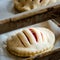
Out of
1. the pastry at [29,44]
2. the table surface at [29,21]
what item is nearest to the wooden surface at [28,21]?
the table surface at [29,21]

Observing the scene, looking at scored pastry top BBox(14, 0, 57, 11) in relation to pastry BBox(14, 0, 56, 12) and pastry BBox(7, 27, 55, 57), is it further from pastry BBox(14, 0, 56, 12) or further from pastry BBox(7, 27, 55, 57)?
pastry BBox(7, 27, 55, 57)

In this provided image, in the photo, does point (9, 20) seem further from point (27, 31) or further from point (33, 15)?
point (27, 31)

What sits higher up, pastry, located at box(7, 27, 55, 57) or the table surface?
the table surface

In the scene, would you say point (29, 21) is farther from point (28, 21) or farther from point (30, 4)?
point (30, 4)

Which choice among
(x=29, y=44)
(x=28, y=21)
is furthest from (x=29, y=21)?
(x=29, y=44)

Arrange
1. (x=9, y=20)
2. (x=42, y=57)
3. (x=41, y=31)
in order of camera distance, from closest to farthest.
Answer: (x=9, y=20), (x=42, y=57), (x=41, y=31)

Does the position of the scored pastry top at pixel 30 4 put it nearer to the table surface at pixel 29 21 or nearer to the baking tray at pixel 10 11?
the baking tray at pixel 10 11

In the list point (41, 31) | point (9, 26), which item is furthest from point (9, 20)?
point (41, 31)

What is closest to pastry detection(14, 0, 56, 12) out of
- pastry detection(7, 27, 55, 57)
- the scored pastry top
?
the scored pastry top

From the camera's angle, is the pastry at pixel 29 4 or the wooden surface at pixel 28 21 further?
the pastry at pixel 29 4
